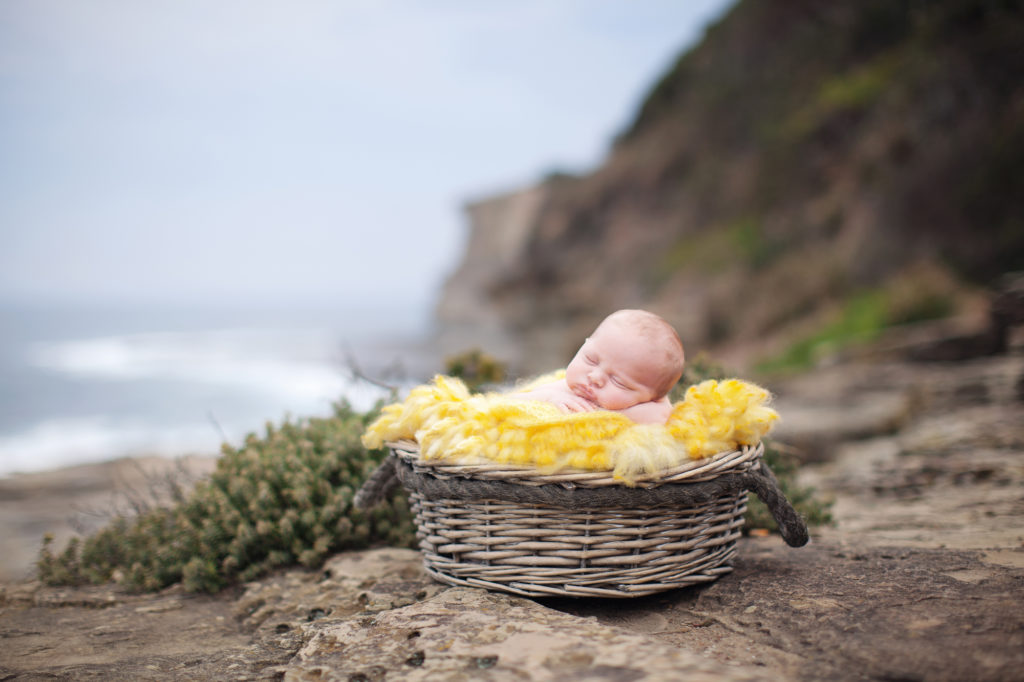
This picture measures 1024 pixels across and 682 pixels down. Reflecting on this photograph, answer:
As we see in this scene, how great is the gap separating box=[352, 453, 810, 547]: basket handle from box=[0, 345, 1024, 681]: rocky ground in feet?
0.86

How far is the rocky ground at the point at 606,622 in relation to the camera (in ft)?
6.20

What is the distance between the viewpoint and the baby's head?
8.23 feet

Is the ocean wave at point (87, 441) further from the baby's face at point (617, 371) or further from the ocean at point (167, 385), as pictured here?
the baby's face at point (617, 371)

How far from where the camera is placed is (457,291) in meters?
41.8

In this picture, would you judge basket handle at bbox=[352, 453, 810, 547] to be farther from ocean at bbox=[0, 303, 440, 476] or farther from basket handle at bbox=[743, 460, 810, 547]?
ocean at bbox=[0, 303, 440, 476]

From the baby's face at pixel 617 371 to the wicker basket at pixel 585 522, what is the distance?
37cm

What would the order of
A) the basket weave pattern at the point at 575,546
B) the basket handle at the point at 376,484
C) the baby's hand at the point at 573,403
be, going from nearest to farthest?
the basket weave pattern at the point at 575,546, the baby's hand at the point at 573,403, the basket handle at the point at 376,484

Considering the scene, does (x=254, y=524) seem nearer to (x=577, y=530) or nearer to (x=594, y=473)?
(x=577, y=530)

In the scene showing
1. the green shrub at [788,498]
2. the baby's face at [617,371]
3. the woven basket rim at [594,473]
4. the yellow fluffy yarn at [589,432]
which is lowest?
the green shrub at [788,498]

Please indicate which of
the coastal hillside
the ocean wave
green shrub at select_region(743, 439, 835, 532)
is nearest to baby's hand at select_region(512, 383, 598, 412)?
green shrub at select_region(743, 439, 835, 532)

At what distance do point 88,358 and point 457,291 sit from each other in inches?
739

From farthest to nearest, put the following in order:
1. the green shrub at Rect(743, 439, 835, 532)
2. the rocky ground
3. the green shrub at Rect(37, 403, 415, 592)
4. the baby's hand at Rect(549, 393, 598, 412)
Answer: the green shrub at Rect(743, 439, 835, 532) < the green shrub at Rect(37, 403, 415, 592) < the baby's hand at Rect(549, 393, 598, 412) < the rocky ground

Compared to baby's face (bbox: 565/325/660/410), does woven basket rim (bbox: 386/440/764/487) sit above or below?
below

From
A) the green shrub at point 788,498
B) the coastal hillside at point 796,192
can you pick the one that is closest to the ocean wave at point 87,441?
the coastal hillside at point 796,192
